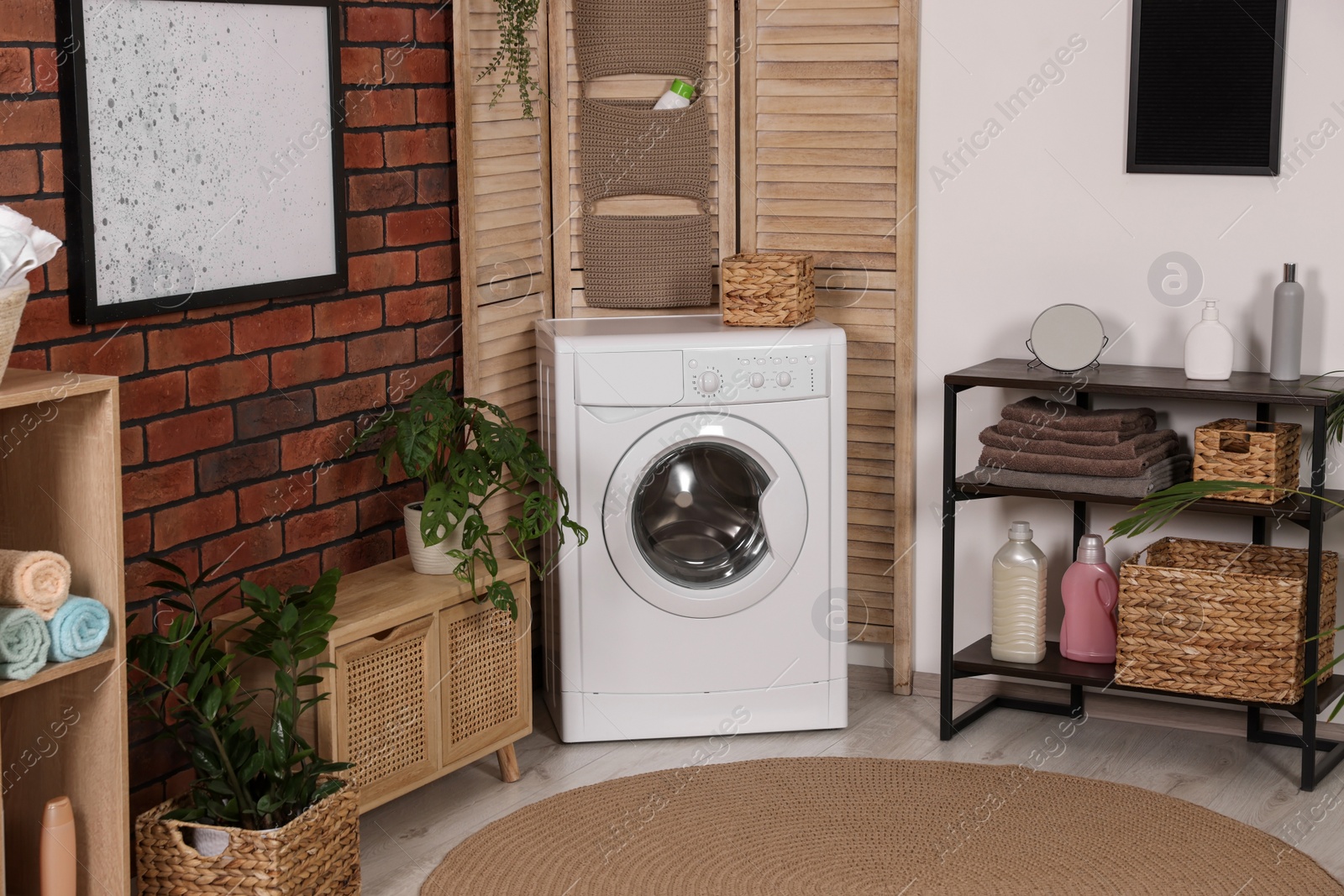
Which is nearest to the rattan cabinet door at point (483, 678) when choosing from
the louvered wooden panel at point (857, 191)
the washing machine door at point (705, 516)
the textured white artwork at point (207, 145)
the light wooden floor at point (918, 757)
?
the light wooden floor at point (918, 757)

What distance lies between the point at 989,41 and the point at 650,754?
1.75m

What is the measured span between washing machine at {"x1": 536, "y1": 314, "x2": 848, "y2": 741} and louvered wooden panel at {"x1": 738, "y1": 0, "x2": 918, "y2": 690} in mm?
304

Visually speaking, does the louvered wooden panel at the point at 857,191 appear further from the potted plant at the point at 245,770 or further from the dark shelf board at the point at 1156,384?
the potted plant at the point at 245,770

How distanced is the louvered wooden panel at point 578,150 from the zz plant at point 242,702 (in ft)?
4.06

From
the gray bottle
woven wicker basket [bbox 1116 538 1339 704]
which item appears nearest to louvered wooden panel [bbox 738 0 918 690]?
woven wicker basket [bbox 1116 538 1339 704]

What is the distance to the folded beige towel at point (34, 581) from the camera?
2.13 meters

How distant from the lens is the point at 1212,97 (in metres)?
3.24

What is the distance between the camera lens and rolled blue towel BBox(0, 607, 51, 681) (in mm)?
2094

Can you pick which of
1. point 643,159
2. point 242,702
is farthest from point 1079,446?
point 242,702

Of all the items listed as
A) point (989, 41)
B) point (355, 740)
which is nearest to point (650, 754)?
point (355, 740)

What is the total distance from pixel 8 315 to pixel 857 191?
2046 millimetres

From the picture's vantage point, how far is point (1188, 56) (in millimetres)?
3246

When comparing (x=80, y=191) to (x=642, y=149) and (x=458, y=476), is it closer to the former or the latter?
(x=458, y=476)

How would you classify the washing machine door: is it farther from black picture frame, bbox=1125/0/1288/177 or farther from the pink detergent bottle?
black picture frame, bbox=1125/0/1288/177
